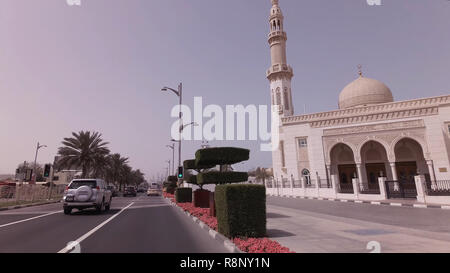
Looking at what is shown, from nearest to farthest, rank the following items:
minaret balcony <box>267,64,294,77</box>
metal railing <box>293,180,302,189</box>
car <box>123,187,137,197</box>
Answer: metal railing <box>293,180,302,189</box> < car <box>123,187,137,197</box> < minaret balcony <box>267,64,294,77</box>

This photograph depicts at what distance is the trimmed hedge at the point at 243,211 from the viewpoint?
659 cm

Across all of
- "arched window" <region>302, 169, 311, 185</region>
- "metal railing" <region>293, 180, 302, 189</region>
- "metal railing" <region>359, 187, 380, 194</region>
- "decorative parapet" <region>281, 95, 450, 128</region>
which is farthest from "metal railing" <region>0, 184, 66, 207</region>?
"decorative parapet" <region>281, 95, 450, 128</region>

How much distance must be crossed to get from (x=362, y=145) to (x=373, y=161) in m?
3.85

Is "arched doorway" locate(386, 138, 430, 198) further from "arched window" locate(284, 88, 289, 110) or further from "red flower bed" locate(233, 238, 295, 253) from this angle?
"red flower bed" locate(233, 238, 295, 253)

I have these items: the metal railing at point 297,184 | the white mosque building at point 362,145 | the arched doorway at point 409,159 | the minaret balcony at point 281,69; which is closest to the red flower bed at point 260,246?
the white mosque building at point 362,145

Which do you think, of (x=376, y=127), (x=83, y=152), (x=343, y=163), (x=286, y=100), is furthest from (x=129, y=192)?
(x=376, y=127)

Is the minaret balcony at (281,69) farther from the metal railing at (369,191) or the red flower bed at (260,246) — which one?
the red flower bed at (260,246)

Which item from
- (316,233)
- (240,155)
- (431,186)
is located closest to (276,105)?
(431,186)

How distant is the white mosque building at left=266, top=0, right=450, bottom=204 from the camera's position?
2578cm

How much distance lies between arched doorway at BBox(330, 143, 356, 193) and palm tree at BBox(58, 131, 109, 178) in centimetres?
3224

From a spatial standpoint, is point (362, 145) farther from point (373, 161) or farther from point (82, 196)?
point (82, 196)
